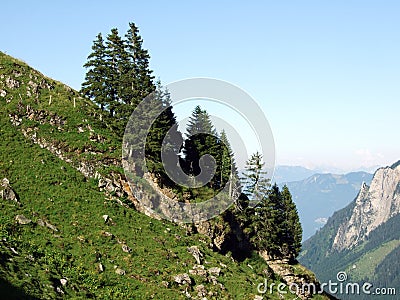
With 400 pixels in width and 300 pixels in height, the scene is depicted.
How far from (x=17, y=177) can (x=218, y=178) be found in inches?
1338

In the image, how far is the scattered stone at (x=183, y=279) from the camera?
4034cm

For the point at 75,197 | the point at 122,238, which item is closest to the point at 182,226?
the point at 122,238

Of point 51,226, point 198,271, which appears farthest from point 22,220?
point 198,271

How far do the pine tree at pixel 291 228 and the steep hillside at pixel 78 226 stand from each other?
11.3 metres

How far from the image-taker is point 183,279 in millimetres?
40719

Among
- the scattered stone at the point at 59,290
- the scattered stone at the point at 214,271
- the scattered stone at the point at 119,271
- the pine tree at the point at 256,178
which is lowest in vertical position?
the scattered stone at the point at 59,290

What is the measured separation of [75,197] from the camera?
46.0 m

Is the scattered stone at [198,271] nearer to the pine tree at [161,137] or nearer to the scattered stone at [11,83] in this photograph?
the pine tree at [161,137]

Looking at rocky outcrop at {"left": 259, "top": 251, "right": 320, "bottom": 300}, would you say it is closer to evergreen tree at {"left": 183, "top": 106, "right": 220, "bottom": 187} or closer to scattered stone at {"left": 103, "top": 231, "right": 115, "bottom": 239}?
evergreen tree at {"left": 183, "top": 106, "right": 220, "bottom": 187}

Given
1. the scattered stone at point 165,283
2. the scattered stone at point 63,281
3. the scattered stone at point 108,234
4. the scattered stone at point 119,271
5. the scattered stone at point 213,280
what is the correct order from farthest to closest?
the scattered stone at point 213,280 < the scattered stone at point 108,234 < the scattered stone at point 165,283 < the scattered stone at point 119,271 < the scattered stone at point 63,281

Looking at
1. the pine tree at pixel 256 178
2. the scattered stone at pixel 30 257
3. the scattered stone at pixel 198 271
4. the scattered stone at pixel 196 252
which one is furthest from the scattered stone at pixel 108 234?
the pine tree at pixel 256 178

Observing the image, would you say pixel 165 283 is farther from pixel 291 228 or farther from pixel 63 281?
pixel 291 228

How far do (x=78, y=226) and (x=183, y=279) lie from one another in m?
12.2

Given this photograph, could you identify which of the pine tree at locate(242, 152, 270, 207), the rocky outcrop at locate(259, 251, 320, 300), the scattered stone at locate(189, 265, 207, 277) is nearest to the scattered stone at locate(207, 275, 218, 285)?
the scattered stone at locate(189, 265, 207, 277)
